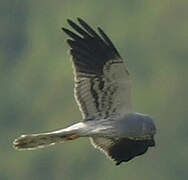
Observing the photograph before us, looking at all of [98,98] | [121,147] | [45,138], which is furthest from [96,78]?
[121,147]

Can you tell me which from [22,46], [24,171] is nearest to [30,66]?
[22,46]

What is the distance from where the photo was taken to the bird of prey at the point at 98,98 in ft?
65.0

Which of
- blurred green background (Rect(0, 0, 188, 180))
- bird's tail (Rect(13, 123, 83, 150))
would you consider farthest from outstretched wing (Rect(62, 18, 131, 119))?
blurred green background (Rect(0, 0, 188, 180))

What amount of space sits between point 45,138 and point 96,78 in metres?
1.23

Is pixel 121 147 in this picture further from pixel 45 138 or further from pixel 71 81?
pixel 71 81

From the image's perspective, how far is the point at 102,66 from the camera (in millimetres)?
19875

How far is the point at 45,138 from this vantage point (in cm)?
1984

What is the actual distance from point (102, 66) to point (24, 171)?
42151 millimetres

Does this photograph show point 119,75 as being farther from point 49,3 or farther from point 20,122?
point 49,3

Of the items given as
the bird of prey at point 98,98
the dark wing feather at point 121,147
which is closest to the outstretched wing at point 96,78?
the bird of prey at point 98,98

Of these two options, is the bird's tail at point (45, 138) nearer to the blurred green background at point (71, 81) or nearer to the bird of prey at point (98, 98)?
the bird of prey at point (98, 98)

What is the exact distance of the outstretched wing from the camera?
19781 millimetres

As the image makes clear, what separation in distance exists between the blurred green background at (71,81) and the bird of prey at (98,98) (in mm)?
37771

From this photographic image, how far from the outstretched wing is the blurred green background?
37.9m
